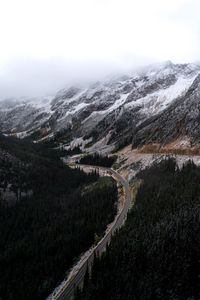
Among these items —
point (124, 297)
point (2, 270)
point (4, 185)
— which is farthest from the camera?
point (4, 185)

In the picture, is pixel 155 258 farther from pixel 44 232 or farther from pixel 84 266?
pixel 44 232

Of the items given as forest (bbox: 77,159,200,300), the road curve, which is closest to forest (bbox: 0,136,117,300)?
the road curve

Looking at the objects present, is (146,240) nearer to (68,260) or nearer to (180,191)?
(68,260)

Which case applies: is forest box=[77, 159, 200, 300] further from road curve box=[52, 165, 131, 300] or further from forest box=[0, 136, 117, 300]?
forest box=[0, 136, 117, 300]

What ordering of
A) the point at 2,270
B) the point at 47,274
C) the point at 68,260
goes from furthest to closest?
1. the point at 2,270
2. the point at 68,260
3. the point at 47,274

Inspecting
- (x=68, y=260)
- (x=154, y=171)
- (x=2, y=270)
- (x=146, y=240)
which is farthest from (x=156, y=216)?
(x=154, y=171)

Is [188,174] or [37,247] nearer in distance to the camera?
[37,247]

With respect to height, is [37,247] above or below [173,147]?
below
